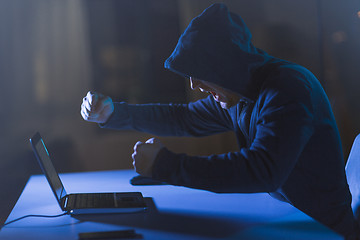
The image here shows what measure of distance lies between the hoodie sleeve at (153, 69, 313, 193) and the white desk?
0.34ft

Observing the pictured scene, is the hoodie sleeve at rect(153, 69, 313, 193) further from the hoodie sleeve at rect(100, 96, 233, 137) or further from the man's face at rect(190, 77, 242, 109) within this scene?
the hoodie sleeve at rect(100, 96, 233, 137)

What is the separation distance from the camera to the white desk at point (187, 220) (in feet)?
3.44

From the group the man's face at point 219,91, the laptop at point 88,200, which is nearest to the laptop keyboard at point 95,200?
the laptop at point 88,200

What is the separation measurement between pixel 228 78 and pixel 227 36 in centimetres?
12

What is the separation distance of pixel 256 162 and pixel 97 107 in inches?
28.5

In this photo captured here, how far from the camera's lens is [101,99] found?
1.58 metres

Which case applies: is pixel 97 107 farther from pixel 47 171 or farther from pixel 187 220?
pixel 187 220

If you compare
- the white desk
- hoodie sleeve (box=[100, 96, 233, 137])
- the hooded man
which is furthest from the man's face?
the white desk

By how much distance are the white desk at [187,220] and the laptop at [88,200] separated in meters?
0.03

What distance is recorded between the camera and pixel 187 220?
46.1 inches

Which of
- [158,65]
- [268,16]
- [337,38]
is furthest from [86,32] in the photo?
[337,38]

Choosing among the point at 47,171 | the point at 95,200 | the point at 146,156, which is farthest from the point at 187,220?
the point at 47,171

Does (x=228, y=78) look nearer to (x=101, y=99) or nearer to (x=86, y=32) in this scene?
(x=101, y=99)

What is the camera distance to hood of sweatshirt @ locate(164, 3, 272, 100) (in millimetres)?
1271
